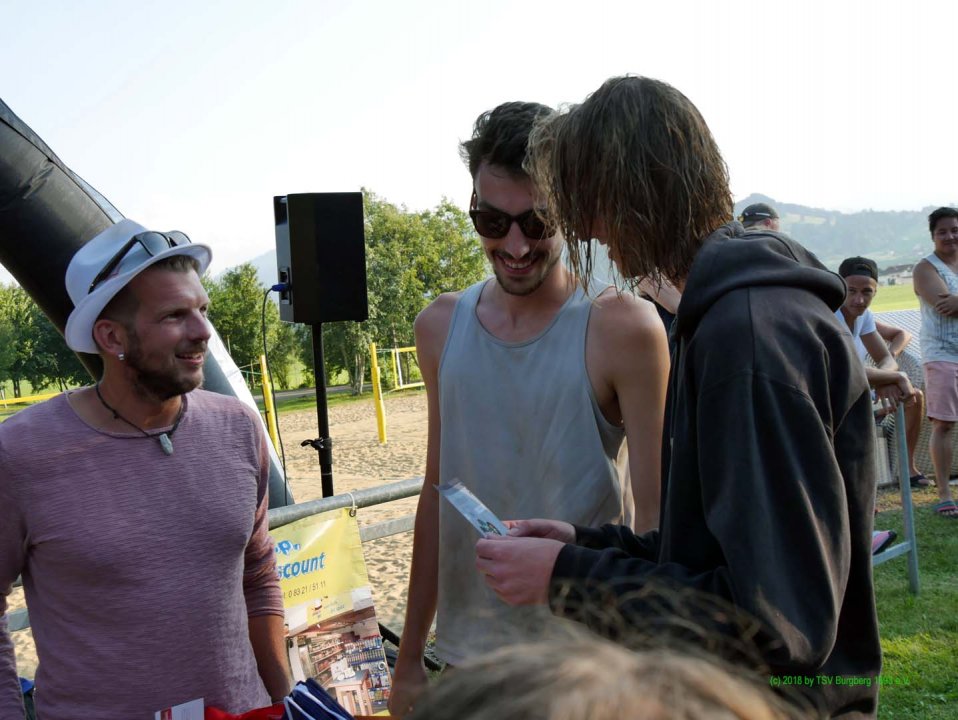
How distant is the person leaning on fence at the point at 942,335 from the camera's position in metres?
6.45

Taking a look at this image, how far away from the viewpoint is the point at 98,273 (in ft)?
6.84

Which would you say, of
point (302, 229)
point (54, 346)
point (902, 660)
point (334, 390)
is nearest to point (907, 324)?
point (902, 660)

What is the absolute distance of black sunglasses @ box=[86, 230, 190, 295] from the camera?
209 centimetres

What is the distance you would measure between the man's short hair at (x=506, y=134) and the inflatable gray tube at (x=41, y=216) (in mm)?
2174

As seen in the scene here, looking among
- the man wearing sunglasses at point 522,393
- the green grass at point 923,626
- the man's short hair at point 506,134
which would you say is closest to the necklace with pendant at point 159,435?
the man wearing sunglasses at point 522,393

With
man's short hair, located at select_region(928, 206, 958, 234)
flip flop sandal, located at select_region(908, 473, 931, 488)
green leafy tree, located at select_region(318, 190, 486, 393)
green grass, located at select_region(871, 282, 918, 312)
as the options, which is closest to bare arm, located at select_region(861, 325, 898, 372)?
man's short hair, located at select_region(928, 206, 958, 234)

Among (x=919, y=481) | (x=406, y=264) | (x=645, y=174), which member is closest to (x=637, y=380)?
(x=645, y=174)

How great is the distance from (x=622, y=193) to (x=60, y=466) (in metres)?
1.45

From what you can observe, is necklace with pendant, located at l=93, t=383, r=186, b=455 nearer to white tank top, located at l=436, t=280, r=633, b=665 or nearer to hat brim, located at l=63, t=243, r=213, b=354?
hat brim, located at l=63, t=243, r=213, b=354

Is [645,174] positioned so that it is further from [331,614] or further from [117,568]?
[331,614]

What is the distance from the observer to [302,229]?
4.64 meters

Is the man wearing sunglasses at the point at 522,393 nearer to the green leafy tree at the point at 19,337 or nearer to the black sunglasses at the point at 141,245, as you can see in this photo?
the black sunglasses at the point at 141,245

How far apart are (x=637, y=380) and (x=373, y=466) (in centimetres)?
1229

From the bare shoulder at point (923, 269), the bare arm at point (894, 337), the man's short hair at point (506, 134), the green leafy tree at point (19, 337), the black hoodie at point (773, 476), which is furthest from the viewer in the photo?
the green leafy tree at point (19, 337)
